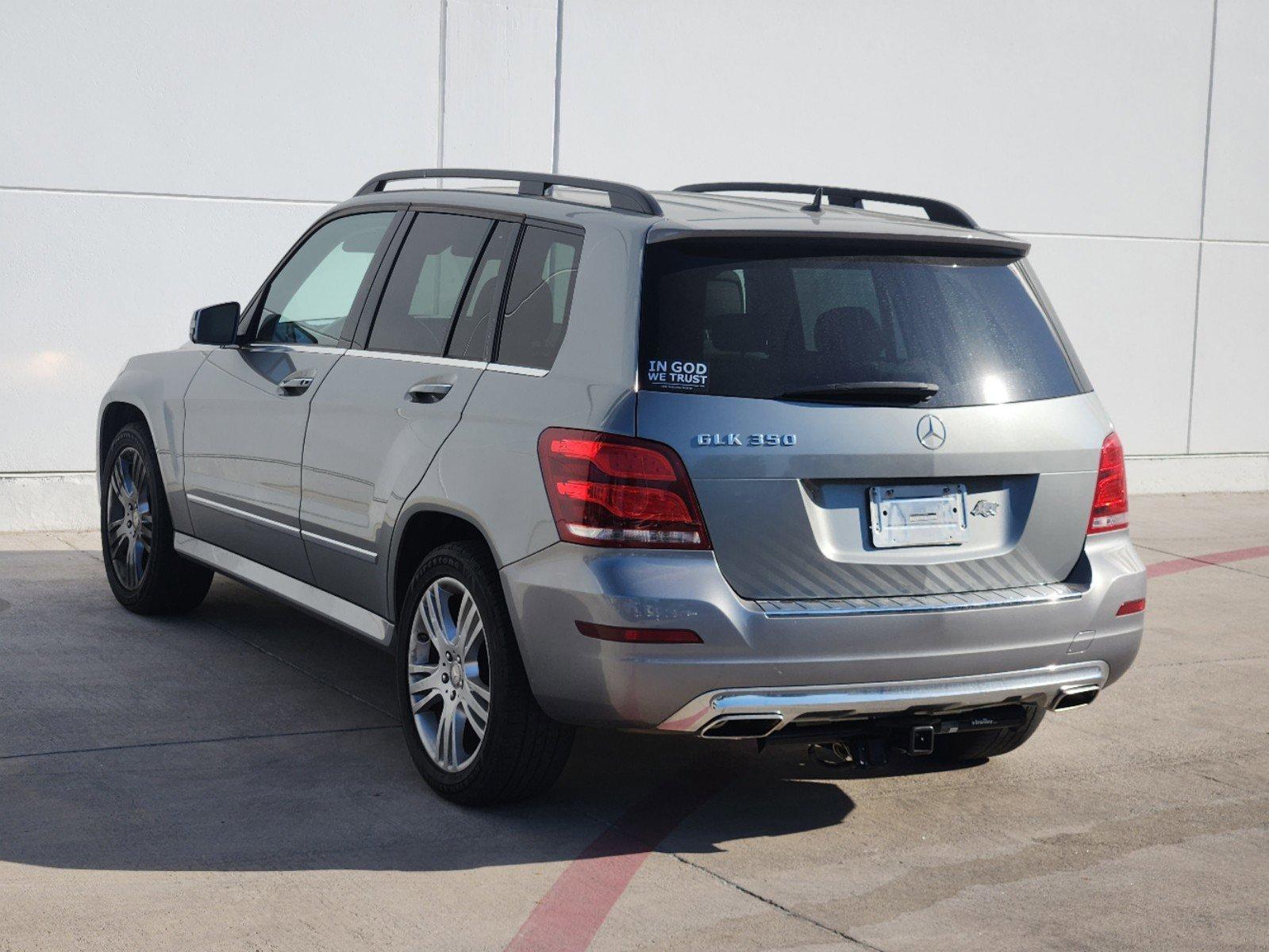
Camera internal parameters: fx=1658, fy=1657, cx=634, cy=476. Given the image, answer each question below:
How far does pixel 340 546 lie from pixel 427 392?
28.8 inches

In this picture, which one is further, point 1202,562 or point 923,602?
point 1202,562

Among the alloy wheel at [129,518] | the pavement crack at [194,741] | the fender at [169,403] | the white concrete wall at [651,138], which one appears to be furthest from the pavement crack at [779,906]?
the white concrete wall at [651,138]

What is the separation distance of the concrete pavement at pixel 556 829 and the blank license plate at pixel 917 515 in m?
0.93

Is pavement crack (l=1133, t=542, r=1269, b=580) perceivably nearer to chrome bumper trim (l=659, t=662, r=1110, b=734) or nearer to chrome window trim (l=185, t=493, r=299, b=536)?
chrome bumper trim (l=659, t=662, r=1110, b=734)

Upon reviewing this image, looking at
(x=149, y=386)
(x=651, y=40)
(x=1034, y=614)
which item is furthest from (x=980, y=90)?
(x=1034, y=614)

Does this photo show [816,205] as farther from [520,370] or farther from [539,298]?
[520,370]

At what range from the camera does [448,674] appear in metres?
4.95

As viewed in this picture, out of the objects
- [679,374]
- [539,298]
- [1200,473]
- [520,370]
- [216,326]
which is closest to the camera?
[679,374]

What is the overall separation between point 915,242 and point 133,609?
4.09 m

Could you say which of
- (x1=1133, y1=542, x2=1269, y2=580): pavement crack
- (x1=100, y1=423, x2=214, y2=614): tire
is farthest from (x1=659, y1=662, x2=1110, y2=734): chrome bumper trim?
(x1=1133, y1=542, x2=1269, y2=580): pavement crack

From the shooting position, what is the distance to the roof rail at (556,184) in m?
4.80

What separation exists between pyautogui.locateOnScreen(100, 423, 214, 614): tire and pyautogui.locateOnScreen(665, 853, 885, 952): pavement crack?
323cm

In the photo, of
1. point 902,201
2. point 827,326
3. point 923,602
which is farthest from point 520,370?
point 902,201

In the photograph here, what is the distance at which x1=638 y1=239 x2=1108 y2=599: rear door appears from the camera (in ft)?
14.2
